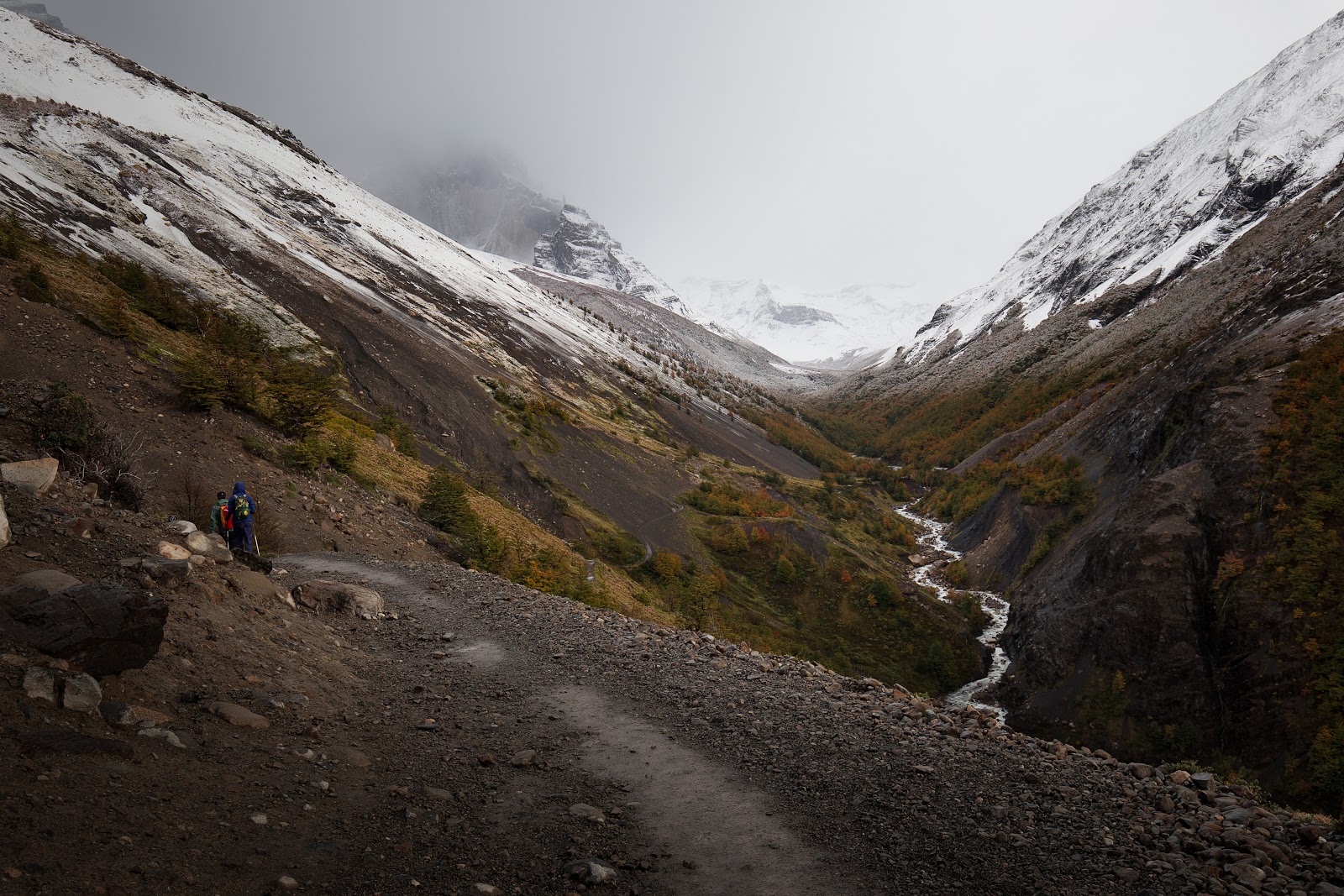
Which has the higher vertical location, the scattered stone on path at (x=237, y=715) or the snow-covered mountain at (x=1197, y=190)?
the snow-covered mountain at (x=1197, y=190)

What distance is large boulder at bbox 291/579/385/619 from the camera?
10164 millimetres

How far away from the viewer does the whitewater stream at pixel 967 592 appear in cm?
3034

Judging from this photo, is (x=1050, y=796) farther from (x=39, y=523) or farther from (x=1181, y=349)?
(x=1181, y=349)

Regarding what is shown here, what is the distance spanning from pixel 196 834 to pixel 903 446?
319 feet

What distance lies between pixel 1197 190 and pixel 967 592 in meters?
127

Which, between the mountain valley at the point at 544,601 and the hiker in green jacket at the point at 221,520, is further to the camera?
the hiker in green jacket at the point at 221,520

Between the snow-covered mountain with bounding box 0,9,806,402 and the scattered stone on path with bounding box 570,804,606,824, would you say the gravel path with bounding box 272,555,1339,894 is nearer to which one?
the scattered stone on path with bounding box 570,804,606,824

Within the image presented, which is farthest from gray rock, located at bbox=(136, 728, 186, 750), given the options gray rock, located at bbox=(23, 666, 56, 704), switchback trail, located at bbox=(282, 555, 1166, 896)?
switchback trail, located at bbox=(282, 555, 1166, 896)

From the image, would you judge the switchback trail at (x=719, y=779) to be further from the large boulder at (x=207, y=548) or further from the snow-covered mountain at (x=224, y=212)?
the snow-covered mountain at (x=224, y=212)

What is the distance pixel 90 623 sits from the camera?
5418 millimetres

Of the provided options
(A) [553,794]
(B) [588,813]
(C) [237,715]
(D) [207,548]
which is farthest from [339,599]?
(B) [588,813]

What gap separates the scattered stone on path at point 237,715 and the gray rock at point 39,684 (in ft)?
4.27

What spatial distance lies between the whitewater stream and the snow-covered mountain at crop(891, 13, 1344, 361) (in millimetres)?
72859

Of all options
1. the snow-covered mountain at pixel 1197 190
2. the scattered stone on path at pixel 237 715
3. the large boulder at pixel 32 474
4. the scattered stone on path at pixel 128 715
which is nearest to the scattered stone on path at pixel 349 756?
the scattered stone on path at pixel 237 715
